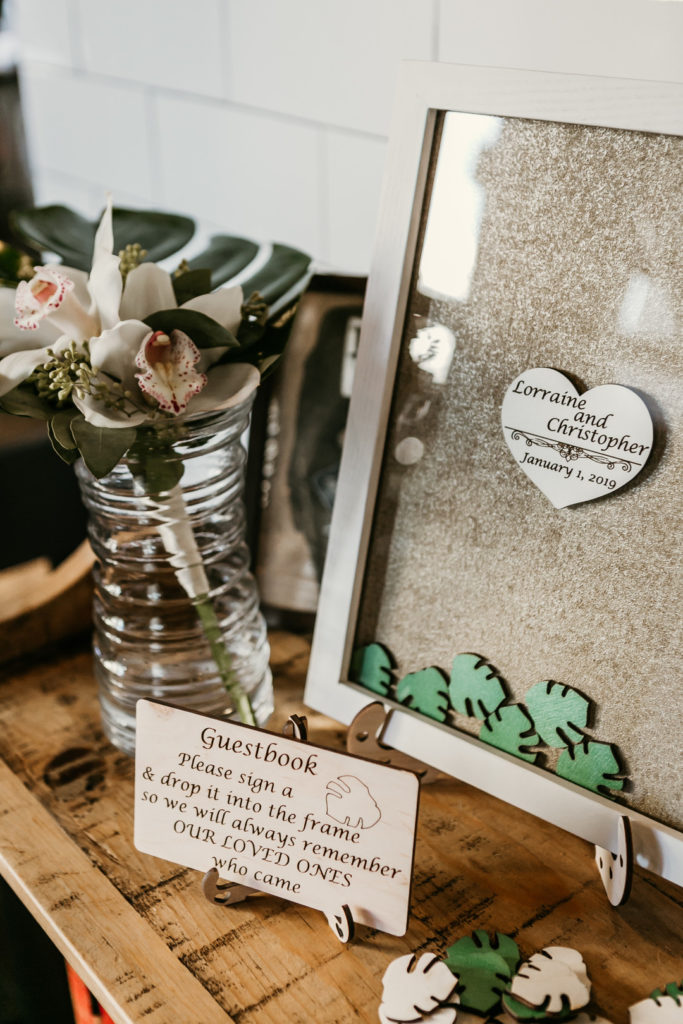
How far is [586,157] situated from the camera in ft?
1.71

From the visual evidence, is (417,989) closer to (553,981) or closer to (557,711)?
(553,981)

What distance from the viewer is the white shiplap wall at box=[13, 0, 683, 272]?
0.68 m

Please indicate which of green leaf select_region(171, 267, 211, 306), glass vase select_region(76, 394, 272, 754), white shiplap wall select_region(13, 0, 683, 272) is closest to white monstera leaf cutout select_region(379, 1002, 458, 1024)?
glass vase select_region(76, 394, 272, 754)

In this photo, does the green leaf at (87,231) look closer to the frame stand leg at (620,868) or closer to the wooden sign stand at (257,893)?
the wooden sign stand at (257,893)

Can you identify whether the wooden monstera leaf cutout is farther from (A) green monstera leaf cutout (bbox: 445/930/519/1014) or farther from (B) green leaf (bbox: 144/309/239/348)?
(B) green leaf (bbox: 144/309/239/348)

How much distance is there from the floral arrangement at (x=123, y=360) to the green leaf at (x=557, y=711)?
269 mm

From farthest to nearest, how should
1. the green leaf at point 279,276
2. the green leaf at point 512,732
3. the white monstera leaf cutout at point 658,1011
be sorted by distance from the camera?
1. the green leaf at point 279,276
2. the green leaf at point 512,732
3. the white monstera leaf cutout at point 658,1011

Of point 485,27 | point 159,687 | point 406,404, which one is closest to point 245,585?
point 159,687

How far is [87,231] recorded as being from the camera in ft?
2.50

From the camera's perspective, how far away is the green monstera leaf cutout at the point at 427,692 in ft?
2.06

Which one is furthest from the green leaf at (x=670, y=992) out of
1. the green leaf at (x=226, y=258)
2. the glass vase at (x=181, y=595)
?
the green leaf at (x=226, y=258)

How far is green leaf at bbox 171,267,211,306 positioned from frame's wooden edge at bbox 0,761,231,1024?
1.26 feet

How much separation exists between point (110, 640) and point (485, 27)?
0.56 metres

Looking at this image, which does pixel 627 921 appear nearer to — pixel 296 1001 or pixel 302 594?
pixel 296 1001
